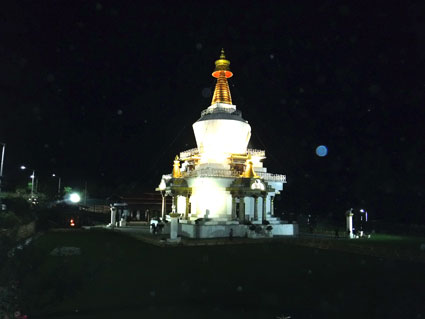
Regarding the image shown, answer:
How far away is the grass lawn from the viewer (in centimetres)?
927

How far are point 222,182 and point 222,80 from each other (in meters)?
11.3

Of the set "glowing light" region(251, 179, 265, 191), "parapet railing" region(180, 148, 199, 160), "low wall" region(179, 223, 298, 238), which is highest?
"parapet railing" region(180, 148, 199, 160)

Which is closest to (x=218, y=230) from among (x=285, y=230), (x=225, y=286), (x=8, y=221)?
(x=285, y=230)

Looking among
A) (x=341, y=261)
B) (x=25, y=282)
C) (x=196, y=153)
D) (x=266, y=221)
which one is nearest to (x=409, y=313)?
(x=341, y=261)

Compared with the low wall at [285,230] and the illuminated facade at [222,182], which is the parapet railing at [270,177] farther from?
the low wall at [285,230]

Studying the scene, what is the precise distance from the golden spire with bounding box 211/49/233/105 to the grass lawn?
19.0 meters

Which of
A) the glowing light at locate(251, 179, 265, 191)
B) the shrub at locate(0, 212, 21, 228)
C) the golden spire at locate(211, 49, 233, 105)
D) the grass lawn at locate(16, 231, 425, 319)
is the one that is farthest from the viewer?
the golden spire at locate(211, 49, 233, 105)

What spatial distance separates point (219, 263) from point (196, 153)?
18.4m

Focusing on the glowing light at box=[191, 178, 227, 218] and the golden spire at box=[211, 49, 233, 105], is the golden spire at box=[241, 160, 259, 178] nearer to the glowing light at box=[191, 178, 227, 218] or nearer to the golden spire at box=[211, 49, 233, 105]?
the glowing light at box=[191, 178, 227, 218]

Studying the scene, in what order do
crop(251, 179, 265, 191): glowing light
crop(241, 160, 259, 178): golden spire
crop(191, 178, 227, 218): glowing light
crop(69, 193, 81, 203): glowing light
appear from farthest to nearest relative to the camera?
crop(69, 193, 81, 203): glowing light, crop(191, 178, 227, 218): glowing light, crop(241, 160, 259, 178): golden spire, crop(251, 179, 265, 191): glowing light

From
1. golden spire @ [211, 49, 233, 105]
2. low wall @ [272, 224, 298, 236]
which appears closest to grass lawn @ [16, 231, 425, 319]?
low wall @ [272, 224, 298, 236]

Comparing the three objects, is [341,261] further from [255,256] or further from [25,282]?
[25,282]

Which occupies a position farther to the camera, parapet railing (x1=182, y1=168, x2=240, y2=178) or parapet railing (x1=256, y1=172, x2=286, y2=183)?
parapet railing (x1=256, y1=172, x2=286, y2=183)

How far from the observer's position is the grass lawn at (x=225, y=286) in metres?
9.27
